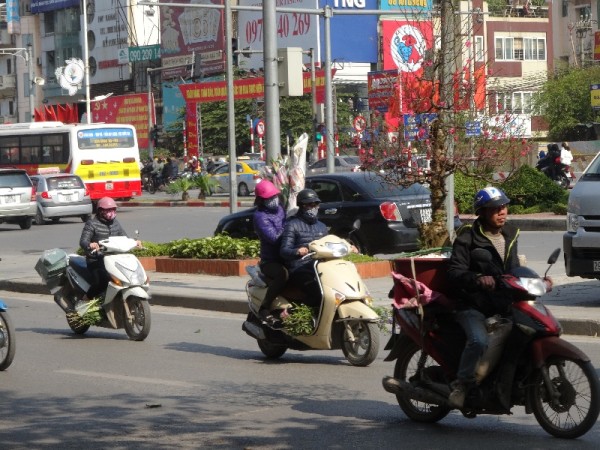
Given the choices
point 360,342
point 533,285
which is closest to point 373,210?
point 360,342

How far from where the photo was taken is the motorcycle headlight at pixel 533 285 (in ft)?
23.3

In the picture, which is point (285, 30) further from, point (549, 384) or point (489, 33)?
point (549, 384)

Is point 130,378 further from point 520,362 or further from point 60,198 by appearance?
point 60,198

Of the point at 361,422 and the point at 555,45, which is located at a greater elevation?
the point at 555,45

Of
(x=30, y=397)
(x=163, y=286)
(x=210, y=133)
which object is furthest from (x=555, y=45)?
(x=30, y=397)

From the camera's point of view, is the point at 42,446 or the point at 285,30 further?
the point at 285,30

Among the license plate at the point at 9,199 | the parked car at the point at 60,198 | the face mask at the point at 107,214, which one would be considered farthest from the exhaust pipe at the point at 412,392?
the parked car at the point at 60,198

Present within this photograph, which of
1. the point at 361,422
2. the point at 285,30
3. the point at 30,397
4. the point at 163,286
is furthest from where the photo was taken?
the point at 285,30

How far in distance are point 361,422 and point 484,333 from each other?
1.40 meters

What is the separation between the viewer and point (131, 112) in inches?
3206

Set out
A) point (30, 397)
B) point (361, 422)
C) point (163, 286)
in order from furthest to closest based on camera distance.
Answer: point (163, 286)
point (30, 397)
point (361, 422)

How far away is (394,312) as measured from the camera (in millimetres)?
7965

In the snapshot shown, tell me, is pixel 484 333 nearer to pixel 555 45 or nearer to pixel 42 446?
pixel 42 446

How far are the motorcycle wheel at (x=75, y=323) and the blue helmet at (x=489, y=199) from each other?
7.18m
